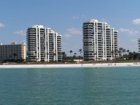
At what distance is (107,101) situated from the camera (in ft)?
184

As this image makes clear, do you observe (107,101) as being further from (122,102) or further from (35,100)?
(35,100)

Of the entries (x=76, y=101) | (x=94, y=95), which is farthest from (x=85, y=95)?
(x=76, y=101)

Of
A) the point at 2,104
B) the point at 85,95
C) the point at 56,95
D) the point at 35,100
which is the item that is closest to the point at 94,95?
the point at 85,95

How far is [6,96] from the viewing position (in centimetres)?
→ 6406

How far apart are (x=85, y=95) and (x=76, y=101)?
295 inches

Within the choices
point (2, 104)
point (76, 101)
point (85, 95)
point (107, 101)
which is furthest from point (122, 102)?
point (2, 104)

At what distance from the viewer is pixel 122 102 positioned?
55.2 meters

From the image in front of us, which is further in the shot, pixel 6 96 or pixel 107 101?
pixel 6 96

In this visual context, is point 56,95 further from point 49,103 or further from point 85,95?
point 49,103

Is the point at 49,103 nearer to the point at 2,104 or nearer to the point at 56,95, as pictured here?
the point at 2,104

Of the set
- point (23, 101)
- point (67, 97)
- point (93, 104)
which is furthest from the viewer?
point (67, 97)

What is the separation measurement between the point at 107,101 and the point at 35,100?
9.24m

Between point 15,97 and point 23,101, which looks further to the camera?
point 15,97

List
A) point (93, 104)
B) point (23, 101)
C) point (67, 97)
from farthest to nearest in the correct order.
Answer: point (67, 97), point (23, 101), point (93, 104)
